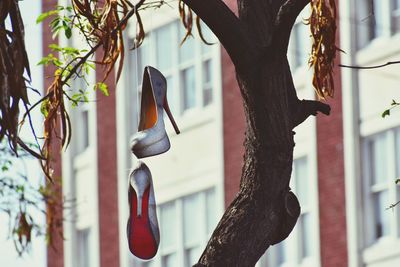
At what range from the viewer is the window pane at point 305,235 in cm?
4097

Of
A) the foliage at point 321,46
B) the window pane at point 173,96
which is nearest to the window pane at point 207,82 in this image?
the window pane at point 173,96

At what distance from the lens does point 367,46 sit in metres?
39.8

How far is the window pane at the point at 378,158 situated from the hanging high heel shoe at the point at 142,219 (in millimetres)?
23651

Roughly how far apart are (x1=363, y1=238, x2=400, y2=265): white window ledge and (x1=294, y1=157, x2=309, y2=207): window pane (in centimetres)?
224

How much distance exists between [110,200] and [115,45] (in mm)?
31883

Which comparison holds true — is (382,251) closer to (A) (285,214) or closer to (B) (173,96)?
(B) (173,96)

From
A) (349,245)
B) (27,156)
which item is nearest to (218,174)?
(349,245)

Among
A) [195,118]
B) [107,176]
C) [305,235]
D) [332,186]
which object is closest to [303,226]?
[305,235]

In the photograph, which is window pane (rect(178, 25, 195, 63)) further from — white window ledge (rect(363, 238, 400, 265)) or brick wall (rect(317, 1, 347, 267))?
white window ledge (rect(363, 238, 400, 265))

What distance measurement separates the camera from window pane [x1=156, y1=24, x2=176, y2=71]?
152 feet

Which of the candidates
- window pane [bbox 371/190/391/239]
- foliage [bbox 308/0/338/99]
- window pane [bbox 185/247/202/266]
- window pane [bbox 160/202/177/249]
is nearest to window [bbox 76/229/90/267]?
window pane [bbox 160/202/177/249]

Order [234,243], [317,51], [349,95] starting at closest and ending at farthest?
[234,243], [317,51], [349,95]

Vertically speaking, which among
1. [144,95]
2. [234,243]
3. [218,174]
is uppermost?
[218,174]

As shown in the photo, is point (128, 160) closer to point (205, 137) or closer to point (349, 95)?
point (205, 137)
